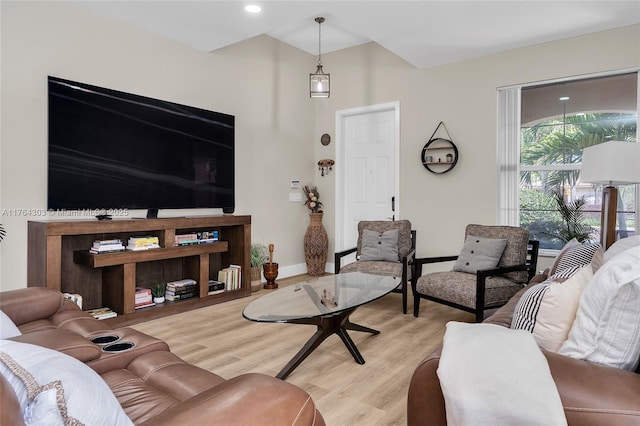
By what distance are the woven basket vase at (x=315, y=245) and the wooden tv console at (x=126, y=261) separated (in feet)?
4.13

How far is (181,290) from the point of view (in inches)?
155

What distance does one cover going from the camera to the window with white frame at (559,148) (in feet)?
12.8

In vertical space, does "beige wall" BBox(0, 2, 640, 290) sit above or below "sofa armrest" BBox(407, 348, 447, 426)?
above

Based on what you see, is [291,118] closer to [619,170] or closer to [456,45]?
[456,45]

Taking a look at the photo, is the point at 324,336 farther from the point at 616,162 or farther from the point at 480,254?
the point at 616,162

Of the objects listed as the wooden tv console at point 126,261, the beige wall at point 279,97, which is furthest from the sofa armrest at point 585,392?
the beige wall at point 279,97

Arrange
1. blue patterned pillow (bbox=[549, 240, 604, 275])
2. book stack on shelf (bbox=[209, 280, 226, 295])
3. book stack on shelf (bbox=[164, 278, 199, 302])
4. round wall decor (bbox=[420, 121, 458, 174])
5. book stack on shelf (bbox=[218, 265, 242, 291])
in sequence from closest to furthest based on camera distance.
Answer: blue patterned pillow (bbox=[549, 240, 604, 275])
book stack on shelf (bbox=[164, 278, 199, 302])
book stack on shelf (bbox=[209, 280, 226, 295])
book stack on shelf (bbox=[218, 265, 242, 291])
round wall decor (bbox=[420, 121, 458, 174])

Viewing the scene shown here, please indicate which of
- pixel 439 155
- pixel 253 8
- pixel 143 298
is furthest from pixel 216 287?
pixel 439 155

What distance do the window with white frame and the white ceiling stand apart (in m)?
0.55

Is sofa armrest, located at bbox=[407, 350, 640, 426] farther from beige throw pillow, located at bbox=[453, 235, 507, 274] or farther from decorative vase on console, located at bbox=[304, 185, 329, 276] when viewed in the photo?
decorative vase on console, located at bbox=[304, 185, 329, 276]

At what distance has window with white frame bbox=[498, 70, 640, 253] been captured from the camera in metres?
3.91

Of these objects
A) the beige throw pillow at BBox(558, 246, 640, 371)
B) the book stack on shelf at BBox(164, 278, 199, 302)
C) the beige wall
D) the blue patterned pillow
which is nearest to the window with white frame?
the beige wall

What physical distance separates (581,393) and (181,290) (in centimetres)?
351

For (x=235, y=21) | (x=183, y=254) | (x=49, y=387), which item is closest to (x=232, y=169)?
(x=183, y=254)
